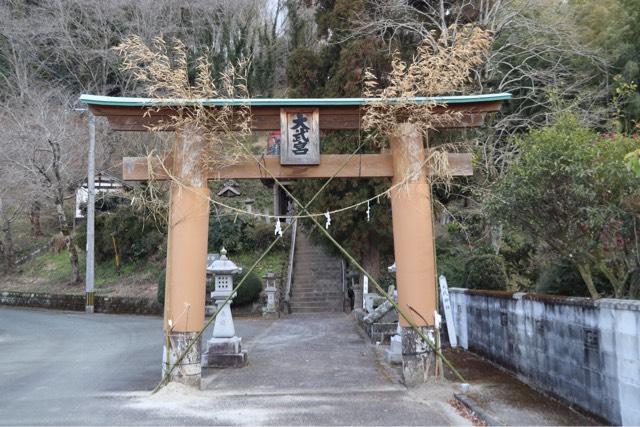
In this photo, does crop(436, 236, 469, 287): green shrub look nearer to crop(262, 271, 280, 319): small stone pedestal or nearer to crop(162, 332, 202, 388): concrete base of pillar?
crop(262, 271, 280, 319): small stone pedestal

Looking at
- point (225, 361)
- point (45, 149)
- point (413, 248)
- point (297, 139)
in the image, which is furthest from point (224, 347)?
point (45, 149)

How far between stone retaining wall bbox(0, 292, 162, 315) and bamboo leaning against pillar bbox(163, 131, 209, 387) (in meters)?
13.3

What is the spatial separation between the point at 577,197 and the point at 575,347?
1820 mm

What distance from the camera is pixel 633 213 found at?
252 inches

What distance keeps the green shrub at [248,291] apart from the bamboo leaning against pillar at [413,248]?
39.9 feet

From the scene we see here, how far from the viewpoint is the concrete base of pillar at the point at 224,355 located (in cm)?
954

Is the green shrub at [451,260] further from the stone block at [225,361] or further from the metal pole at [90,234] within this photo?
the metal pole at [90,234]

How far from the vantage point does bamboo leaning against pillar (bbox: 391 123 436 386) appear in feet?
25.0

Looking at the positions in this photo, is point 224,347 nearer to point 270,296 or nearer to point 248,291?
point 270,296

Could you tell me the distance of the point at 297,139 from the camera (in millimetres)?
7750

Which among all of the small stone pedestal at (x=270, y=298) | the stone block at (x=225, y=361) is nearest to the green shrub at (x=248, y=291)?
the small stone pedestal at (x=270, y=298)

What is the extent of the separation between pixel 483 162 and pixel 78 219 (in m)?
23.6

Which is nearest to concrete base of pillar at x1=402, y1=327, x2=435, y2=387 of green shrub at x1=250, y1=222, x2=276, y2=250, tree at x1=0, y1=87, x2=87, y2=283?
green shrub at x1=250, y1=222, x2=276, y2=250

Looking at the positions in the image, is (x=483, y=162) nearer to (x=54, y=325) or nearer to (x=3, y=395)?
(x=3, y=395)
